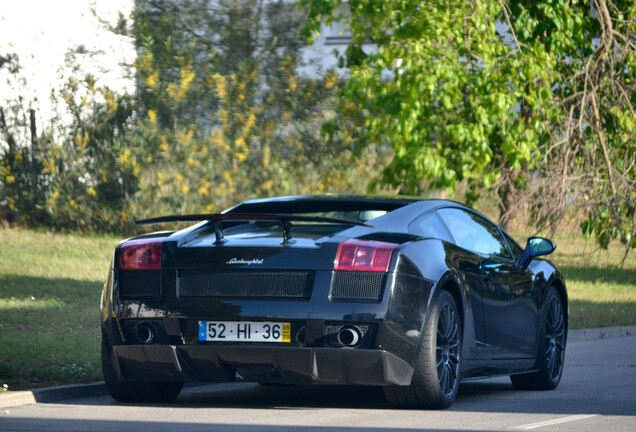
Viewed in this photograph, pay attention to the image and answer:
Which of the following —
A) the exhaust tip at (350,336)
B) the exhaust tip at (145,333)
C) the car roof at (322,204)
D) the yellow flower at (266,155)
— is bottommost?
the yellow flower at (266,155)

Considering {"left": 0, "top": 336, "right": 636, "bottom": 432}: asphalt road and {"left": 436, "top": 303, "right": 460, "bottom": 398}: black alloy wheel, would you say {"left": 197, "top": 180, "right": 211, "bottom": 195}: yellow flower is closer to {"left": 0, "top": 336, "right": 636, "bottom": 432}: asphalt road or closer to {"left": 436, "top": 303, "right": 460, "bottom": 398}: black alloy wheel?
{"left": 0, "top": 336, "right": 636, "bottom": 432}: asphalt road

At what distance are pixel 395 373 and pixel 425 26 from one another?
34.5 ft

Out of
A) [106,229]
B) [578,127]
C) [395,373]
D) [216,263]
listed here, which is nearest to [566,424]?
[395,373]

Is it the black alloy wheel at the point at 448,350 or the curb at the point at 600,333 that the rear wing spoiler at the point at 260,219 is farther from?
the curb at the point at 600,333

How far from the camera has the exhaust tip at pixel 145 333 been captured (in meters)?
6.89

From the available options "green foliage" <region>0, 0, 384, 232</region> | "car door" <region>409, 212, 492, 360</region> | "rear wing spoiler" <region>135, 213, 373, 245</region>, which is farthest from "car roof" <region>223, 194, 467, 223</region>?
"green foliage" <region>0, 0, 384, 232</region>

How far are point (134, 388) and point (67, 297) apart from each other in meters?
6.37

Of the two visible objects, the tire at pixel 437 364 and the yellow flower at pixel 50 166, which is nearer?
the tire at pixel 437 364

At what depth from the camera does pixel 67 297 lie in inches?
535

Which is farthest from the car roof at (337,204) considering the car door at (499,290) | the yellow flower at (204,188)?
the yellow flower at (204,188)

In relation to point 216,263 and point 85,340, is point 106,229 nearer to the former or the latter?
point 85,340

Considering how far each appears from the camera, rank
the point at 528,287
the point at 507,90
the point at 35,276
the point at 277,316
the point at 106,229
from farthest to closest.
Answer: the point at 106,229
the point at 507,90
the point at 35,276
the point at 528,287
the point at 277,316

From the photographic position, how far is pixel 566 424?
6730mm

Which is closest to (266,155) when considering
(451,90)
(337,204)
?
(451,90)
